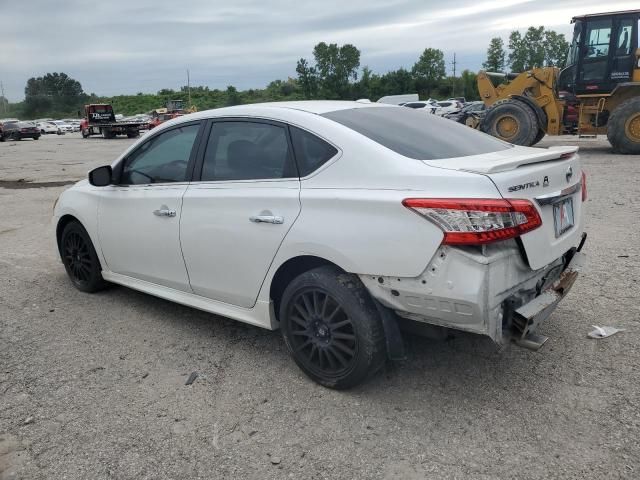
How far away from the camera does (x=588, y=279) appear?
15.9 feet

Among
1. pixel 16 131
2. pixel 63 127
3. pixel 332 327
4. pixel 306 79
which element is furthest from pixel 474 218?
pixel 306 79

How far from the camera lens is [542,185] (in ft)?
9.54

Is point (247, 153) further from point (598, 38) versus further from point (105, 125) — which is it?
point (105, 125)

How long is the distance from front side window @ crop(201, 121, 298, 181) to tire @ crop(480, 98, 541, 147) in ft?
39.5

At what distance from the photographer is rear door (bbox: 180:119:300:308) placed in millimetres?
3283

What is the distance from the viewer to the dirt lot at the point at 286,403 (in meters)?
2.60

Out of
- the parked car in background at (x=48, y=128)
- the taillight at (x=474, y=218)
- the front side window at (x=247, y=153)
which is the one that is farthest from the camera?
the parked car in background at (x=48, y=128)

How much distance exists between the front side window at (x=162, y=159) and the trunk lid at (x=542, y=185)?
1891 mm

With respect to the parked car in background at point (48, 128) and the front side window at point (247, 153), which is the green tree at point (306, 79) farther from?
the front side window at point (247, 153)

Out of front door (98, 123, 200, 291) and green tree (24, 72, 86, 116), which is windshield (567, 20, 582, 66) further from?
green tree (24, 72, 86, 116)

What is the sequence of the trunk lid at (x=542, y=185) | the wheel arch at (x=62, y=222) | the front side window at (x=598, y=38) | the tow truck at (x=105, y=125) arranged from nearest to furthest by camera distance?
the trunk lid at (x=542, y=185) < the wheel arch at (x=62, y=222) < the front side window at (x=598, y=38) < the tow truck at (x=105, y=125)

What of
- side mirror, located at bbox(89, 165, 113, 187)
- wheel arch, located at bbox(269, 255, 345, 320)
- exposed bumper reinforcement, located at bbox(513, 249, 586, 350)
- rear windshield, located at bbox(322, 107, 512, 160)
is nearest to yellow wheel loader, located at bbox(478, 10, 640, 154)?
rear windshield, located at bbox(322, 107, 512, 160)

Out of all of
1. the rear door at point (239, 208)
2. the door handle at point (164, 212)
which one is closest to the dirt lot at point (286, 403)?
the rear door at point (239, 208)

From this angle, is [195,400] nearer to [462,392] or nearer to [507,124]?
[462,392]
